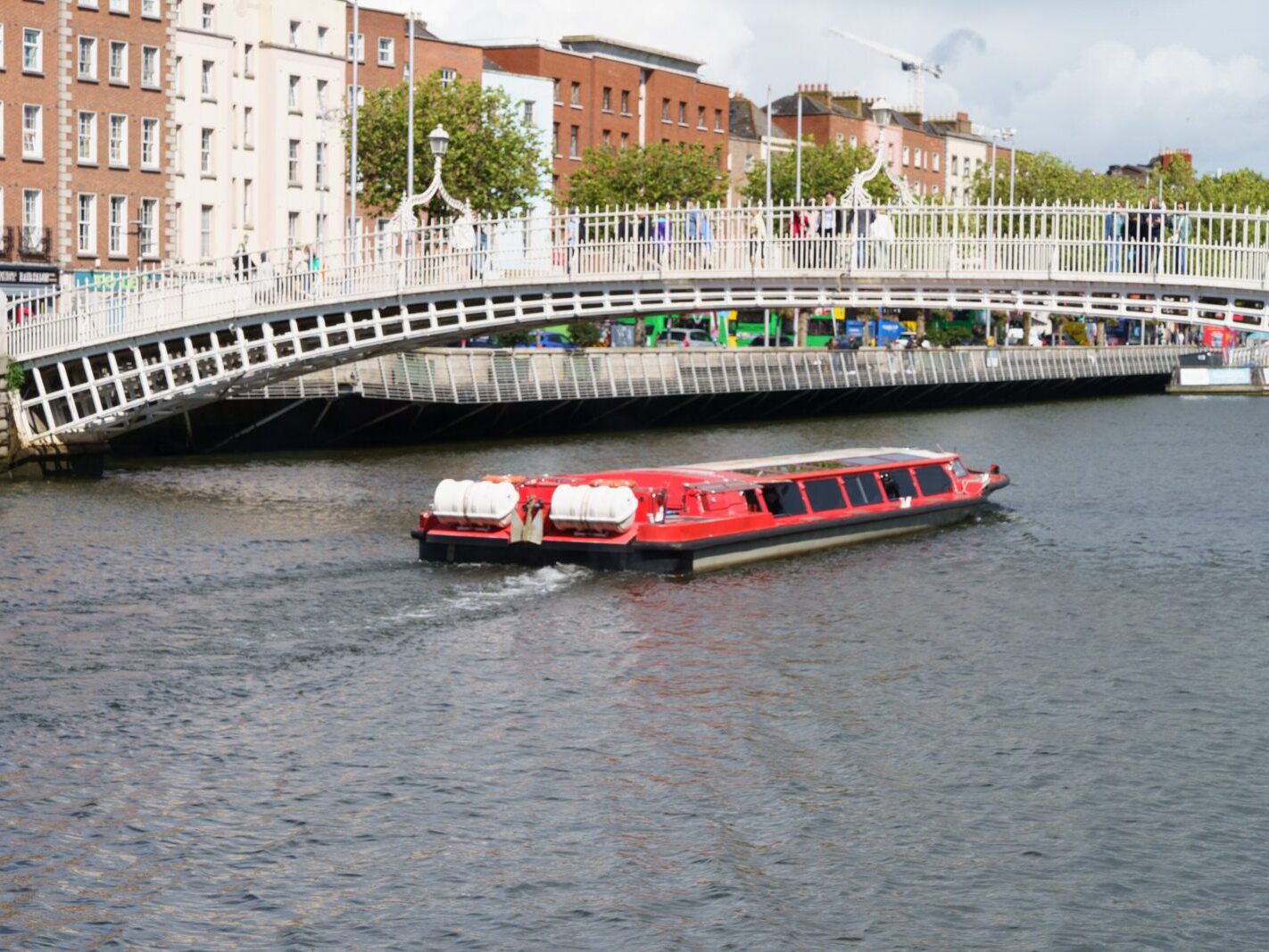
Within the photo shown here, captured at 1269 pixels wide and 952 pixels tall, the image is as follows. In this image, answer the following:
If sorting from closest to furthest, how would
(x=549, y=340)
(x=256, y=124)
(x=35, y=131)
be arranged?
(x=35, y=131) < (x=549, y=340) < (x=256, y=124)

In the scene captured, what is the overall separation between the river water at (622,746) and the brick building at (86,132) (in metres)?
31.3

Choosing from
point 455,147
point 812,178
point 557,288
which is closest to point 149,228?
point 455,147

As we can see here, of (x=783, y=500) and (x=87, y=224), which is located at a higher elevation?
(x=87, y=224)

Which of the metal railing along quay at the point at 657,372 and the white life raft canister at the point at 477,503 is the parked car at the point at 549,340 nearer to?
the metal railing along quay at the point at 657,372

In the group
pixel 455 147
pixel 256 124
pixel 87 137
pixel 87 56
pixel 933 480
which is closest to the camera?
pixel 933 480

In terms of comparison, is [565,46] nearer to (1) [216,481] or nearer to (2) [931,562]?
(1) [216,481]

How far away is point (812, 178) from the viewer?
98.6m

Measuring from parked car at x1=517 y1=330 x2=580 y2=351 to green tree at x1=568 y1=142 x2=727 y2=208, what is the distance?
10.4 m

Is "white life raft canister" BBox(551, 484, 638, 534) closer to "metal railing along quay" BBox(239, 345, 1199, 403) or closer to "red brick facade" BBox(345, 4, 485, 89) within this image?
"metal railing along quay" BBox(239, 345, 1199, 403)

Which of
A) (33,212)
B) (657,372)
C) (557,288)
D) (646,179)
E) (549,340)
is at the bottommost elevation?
(657,372)

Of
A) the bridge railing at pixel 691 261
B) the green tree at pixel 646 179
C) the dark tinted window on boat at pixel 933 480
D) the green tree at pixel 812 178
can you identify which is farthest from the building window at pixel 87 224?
the green tree at pixel 812 178

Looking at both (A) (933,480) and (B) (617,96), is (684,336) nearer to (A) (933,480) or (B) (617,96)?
(B) (617,96)

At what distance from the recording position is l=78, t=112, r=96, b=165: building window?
2709 inches

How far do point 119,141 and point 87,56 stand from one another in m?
2.78
